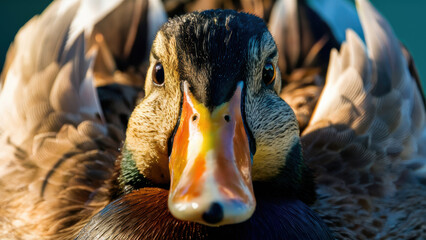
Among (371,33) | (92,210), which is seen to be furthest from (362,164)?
(92,210)

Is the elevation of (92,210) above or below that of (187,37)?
below

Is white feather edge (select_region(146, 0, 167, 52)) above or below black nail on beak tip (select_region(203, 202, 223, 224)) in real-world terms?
above

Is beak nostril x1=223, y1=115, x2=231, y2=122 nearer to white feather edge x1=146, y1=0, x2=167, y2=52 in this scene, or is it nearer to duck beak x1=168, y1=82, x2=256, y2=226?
duck beak x1=168, y1=82, x2=256, y2=226

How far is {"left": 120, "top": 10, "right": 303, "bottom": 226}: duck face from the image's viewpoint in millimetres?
916

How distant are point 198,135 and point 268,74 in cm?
24

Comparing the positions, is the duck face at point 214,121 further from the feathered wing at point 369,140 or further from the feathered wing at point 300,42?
the feathered wing at point 300,42

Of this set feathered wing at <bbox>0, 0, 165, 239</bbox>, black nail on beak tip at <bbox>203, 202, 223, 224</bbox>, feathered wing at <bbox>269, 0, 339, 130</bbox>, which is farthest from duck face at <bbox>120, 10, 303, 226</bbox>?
feathered wing at <bbox>269, 0, 339, 130</bbox>

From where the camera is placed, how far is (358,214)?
1545mm

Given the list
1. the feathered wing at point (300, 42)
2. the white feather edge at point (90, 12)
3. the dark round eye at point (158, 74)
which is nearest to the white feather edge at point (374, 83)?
the feathered wing at point (300, 42)

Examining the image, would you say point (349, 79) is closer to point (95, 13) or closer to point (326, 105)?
point (326, 105)

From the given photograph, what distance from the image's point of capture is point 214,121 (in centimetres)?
99

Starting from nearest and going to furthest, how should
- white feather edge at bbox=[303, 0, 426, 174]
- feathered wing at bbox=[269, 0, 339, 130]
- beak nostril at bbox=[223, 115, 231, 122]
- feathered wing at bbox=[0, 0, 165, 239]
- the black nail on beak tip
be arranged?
the black nail on beak tip → beak nostril at bbox=[223, 115, 231, 122] → feathered wing at bbox=[0, 0, 165, 239] → white feather edge at bbox=[303, 0, 426, 174] → feathered wing at bbox=[269, 0, 339, 130]

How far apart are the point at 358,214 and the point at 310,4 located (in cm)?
97

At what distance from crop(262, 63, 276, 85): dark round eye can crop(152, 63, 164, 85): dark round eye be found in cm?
20
